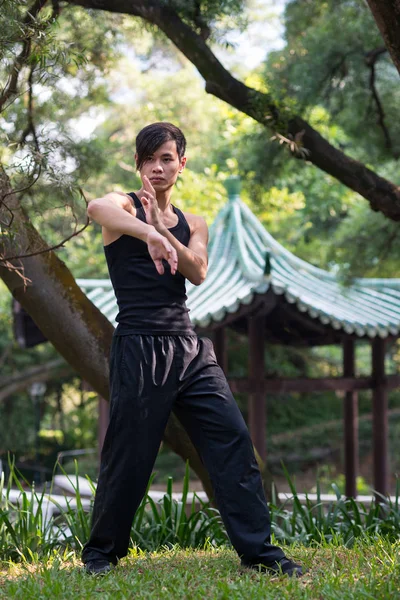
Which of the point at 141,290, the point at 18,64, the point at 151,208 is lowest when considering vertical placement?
the point at 141,290

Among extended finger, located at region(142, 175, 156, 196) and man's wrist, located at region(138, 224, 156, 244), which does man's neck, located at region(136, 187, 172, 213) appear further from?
man's wrist, located at region(138, 224, 156, 244)

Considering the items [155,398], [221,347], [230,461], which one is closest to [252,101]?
[155,398]

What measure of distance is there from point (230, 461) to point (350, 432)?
5569mm

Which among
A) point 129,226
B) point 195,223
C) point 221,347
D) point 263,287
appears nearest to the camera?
point 129,226

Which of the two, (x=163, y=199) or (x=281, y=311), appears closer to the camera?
(x=163, y=199)

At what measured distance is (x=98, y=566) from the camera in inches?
121

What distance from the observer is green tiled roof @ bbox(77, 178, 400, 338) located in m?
6.92

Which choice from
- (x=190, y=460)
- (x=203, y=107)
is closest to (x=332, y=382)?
(x=190, y=460)

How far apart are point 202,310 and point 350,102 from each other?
2254mm

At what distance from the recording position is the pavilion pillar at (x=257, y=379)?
7020 millimetres

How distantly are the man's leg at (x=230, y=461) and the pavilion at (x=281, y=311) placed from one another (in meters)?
3.52

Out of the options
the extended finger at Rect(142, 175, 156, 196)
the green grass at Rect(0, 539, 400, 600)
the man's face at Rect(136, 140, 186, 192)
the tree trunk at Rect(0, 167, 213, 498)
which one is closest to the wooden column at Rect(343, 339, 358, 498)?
the tree trunk at Rect(0, 167, 213, 498)

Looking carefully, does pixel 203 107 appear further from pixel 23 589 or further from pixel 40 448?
pixel 23 589

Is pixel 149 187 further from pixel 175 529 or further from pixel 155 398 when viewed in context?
pixel 175 529
